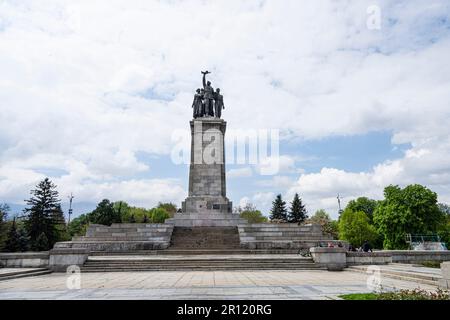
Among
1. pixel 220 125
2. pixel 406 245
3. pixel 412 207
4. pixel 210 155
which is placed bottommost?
pixel 406 245

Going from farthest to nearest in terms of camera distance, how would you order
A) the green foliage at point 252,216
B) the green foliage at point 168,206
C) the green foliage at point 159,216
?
the green foliage at point 168,206 < the green foliage at point 159,216 < the green foliage at point 252,216

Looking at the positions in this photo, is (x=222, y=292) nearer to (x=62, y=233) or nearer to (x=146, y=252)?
(x=146, y=252)

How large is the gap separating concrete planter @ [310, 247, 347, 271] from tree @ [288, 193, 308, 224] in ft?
196

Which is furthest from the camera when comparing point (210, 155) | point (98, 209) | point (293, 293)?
point (98, 209)

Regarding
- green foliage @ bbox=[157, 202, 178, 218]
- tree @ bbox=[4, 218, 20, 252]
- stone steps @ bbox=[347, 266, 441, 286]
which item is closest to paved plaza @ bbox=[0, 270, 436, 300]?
stone steps @ bbox=[347, 266, 441, 286]

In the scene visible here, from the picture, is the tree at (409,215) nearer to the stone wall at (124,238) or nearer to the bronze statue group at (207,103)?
the bronze statue group at (207,103)

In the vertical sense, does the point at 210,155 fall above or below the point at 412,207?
above

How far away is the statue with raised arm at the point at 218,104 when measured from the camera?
120ft

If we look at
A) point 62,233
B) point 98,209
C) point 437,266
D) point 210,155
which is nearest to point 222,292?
point 437,266

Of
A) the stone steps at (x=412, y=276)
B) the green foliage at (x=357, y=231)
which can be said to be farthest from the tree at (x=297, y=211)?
the stone steps at (x=412, y=276)

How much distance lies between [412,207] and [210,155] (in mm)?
28387

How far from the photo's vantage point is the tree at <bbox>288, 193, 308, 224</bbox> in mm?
77194

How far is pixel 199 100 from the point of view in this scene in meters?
36.4
